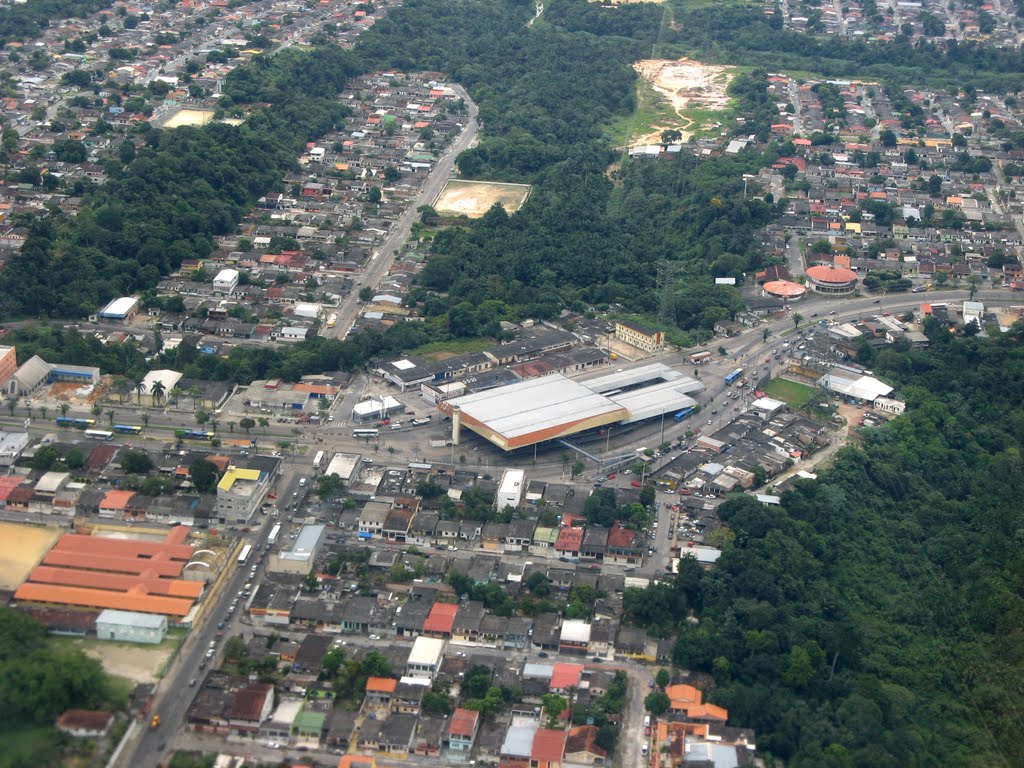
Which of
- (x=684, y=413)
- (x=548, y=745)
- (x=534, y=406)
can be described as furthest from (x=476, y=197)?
(x=548, y=745)

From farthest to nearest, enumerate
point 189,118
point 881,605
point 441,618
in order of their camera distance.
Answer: point 189,118 → point 881,605 → point 441,618

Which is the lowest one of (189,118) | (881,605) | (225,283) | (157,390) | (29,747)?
(189,118)

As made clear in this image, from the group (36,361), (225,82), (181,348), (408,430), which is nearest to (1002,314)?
(408,430)

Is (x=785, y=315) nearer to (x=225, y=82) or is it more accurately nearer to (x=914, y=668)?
(x=914, y=668)

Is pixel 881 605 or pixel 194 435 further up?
pixel 194 435

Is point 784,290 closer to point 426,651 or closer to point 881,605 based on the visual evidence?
point 881,605
